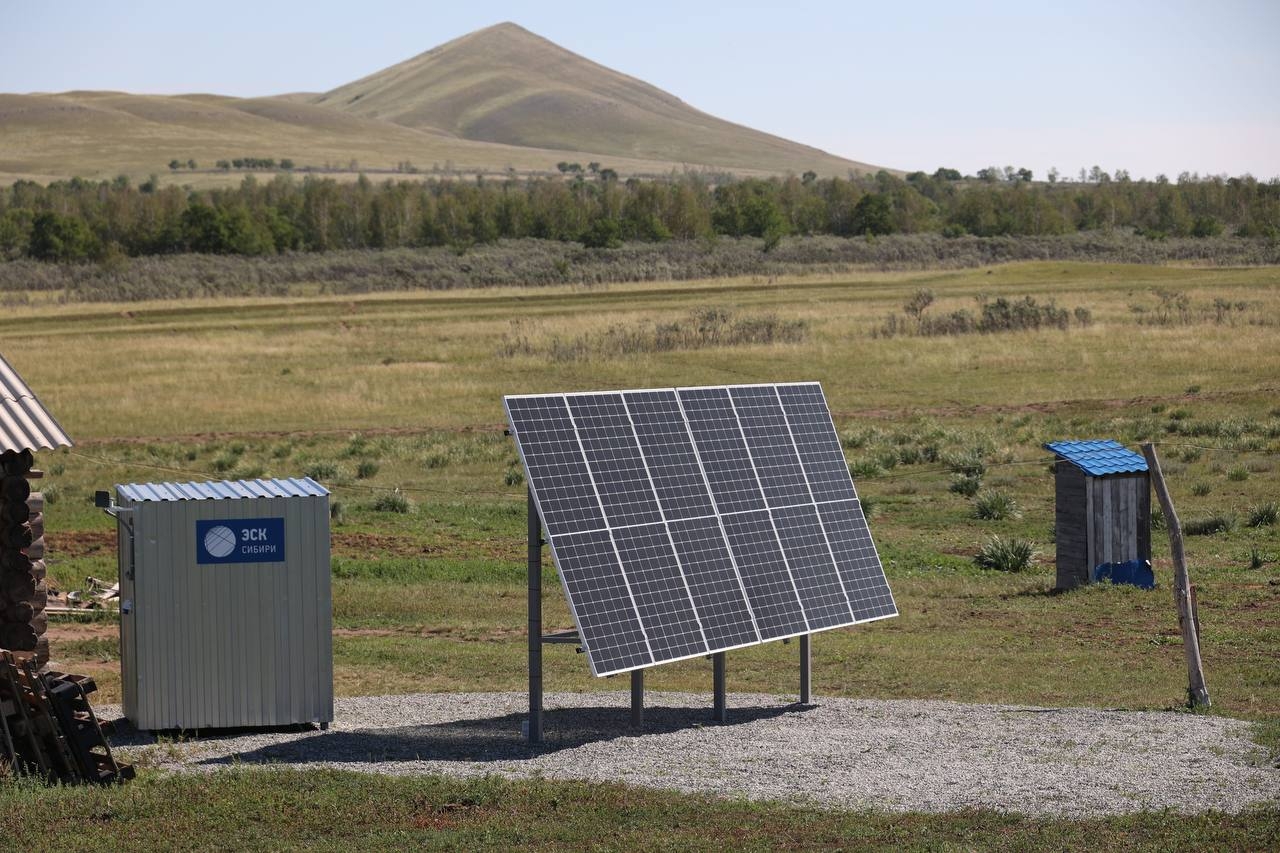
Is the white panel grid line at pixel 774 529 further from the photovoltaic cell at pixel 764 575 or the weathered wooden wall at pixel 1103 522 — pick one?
the weathered wooden wall at pixel 1103 522

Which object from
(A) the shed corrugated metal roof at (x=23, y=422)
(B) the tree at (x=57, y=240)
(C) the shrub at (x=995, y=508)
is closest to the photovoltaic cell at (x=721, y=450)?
(A) the shed corrugated metal roof at (x=23, y=422)

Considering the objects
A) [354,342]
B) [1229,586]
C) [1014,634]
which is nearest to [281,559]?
[1014,634]

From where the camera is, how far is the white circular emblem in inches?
584

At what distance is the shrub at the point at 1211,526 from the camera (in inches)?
1078

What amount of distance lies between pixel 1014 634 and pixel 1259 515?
33.1ft

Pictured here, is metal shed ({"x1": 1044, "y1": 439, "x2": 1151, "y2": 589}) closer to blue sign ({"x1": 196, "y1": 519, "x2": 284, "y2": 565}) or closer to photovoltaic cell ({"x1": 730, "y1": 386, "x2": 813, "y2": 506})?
photovoltaic cell ({"x1": 730, "y1": 386, "x2": 813, "y2": 506})

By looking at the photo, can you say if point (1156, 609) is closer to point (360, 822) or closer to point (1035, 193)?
point (360, 822)

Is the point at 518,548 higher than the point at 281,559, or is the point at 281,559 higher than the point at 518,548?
the point at 281,559

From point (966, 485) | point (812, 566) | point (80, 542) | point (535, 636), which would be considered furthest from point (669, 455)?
point (966, 485)

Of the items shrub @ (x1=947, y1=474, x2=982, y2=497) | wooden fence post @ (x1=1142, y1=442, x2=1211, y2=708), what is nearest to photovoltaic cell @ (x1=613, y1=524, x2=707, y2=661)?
wooden fence post @ (x1=1142, y1=442, x2=1211, y2=708)

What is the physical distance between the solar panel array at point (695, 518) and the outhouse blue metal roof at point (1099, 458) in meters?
7.20

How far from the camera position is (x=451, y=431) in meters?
42.6

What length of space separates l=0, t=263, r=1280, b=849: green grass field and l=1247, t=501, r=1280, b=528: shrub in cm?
28

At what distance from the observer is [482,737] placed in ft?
48.0
